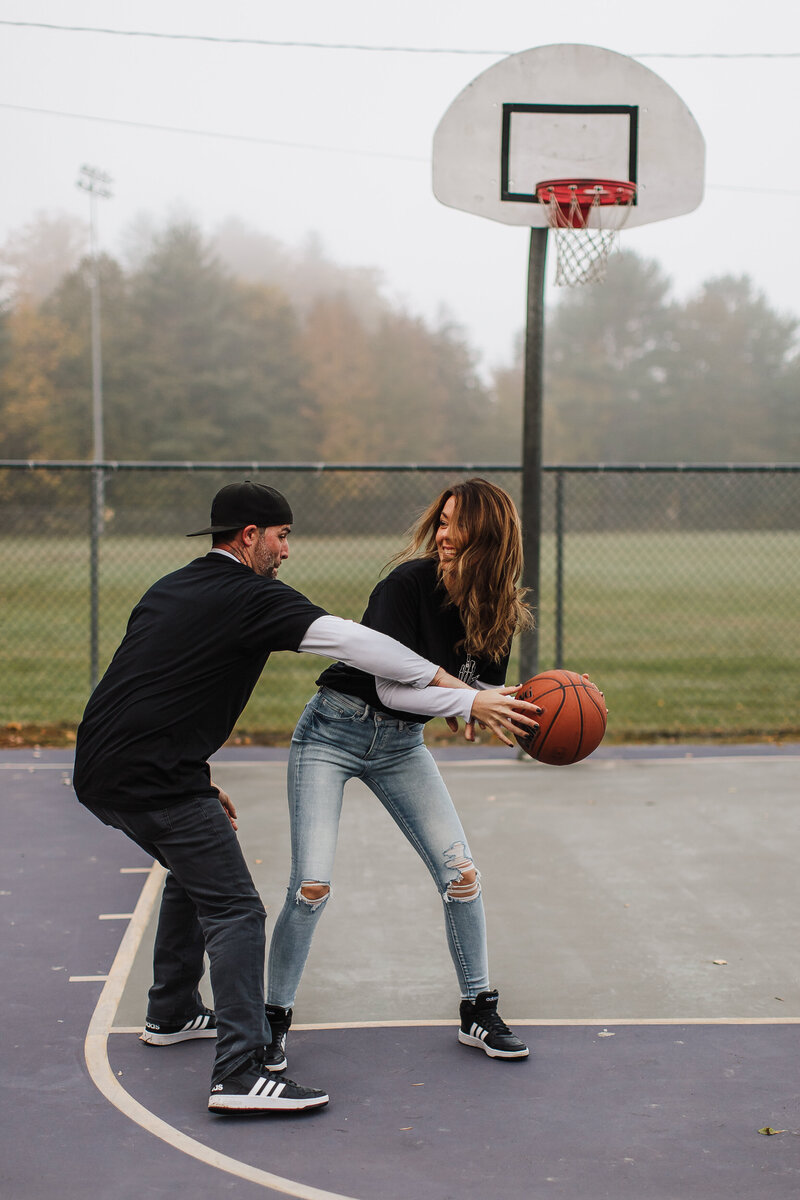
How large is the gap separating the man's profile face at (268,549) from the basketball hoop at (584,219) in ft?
16.8

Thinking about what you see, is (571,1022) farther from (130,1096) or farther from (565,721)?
(130,1096)

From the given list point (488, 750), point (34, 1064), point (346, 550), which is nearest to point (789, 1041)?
point (34, 1064)

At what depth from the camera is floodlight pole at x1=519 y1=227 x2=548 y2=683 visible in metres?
8.28

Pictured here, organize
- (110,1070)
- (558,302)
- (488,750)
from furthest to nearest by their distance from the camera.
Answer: (558,302) → (488,750) → (110,1070)

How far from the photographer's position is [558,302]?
76.9m

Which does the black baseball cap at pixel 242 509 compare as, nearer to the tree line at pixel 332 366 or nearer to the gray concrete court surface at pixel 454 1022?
the gray concrete court surface at pixel 454 1022

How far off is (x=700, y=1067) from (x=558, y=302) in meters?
76.4

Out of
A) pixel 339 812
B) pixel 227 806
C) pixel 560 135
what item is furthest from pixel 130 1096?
pixel 560 135

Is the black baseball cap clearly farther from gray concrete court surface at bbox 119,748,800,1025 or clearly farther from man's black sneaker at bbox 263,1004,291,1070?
gray concrete court surface at bbox 119,748,800,1025

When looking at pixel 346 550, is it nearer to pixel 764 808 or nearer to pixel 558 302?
pixel 764 808

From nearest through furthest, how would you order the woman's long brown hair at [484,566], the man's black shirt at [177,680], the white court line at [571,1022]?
the man's black shirt at [177,680] → the woman's long brown hair at [484,566] → the white court line at [571,1022]

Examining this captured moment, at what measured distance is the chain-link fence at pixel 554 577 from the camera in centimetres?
1088

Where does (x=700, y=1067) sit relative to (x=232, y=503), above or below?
below

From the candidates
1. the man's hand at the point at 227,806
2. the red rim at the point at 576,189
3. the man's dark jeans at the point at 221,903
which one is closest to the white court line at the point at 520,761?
the red rim at the point at 576,189
